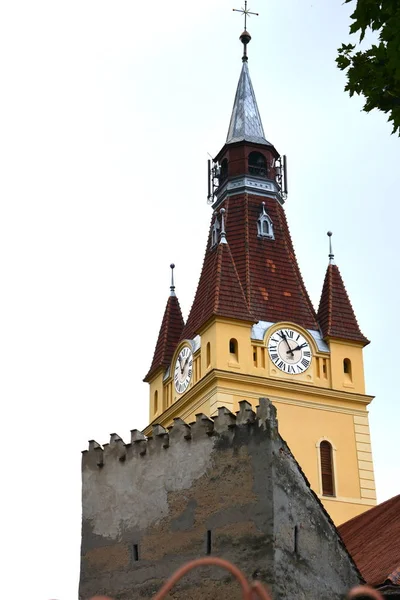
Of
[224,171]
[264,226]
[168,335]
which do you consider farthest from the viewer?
[224,171]

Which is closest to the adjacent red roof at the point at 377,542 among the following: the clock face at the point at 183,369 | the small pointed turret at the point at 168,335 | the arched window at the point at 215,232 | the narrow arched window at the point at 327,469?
the narrow arched window at the point at 327,469

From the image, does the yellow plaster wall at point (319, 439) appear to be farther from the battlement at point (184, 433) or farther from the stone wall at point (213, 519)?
the stone wall at point (213, 519)

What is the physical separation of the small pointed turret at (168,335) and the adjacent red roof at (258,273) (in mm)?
1391

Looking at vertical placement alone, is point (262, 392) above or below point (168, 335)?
below

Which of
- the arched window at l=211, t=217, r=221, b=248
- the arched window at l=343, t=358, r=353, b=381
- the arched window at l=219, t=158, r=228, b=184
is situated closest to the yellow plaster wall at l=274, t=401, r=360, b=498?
the arched window at l=343, t=358, r=353, b=381

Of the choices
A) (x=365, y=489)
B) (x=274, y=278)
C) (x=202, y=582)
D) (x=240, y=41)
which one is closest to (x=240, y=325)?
(x=274, y=278)

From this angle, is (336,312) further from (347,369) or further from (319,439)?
(319,439)

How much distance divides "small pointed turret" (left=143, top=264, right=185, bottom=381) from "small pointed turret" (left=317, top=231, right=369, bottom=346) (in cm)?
563

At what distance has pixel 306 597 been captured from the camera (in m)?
19.1

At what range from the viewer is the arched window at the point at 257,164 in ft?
151

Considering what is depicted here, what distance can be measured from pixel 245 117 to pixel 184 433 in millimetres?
28574

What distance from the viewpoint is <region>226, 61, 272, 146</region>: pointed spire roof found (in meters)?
46.3

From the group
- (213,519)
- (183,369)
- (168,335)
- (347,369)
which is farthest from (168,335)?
(213,519)

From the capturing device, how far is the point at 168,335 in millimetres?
44500
